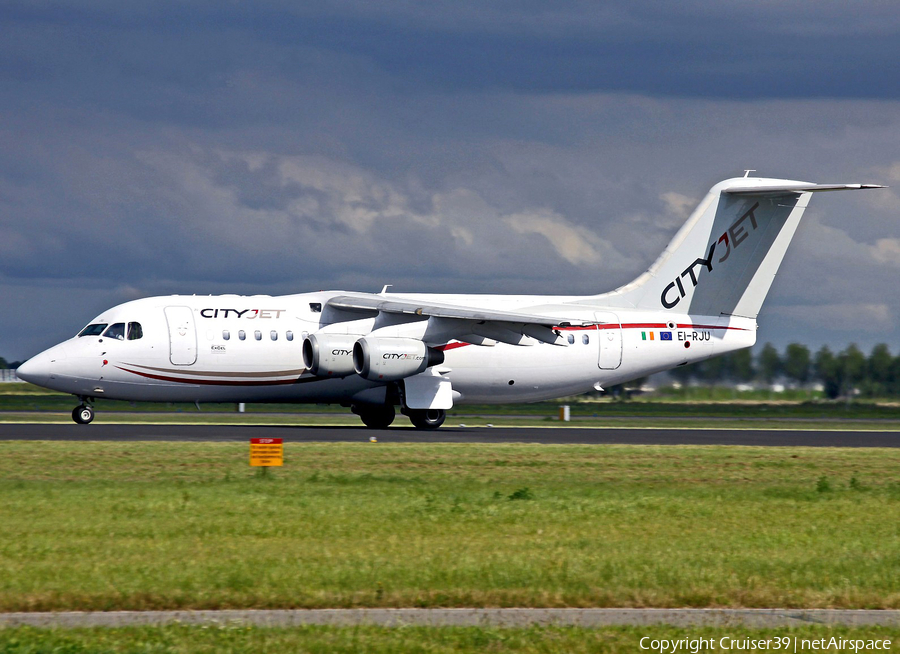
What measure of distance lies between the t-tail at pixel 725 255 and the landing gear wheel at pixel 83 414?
1776 centimetres

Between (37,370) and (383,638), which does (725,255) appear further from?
(383,638)

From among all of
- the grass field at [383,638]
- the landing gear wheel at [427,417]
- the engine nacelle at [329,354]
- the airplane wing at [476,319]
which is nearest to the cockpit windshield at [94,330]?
the engine nacelle at [329,354]

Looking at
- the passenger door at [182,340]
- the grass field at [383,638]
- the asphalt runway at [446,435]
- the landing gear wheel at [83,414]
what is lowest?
the grass field at [383,638]

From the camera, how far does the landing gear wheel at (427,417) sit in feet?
114

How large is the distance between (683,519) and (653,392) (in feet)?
120

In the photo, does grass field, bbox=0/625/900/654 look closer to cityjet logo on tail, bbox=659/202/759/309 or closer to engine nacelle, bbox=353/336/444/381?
engine nacelle, bbox=353/336/444/381

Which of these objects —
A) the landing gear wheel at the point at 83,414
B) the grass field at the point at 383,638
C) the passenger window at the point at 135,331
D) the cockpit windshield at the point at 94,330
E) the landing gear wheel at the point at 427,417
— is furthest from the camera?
the landing gear wheel at the point at 427,417

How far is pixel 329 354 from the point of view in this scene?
32.8 metres

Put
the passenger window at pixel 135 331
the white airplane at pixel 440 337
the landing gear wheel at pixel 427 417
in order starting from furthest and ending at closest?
the landing gear wheel at pixel 427 417, the passenger window at pixel 135 331, the white airplane at pixel 440 337

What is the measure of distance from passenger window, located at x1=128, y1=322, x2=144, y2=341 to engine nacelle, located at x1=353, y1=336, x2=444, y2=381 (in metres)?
6.60

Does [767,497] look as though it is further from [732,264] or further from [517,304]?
[732,264]

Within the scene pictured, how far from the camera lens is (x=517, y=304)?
121ft

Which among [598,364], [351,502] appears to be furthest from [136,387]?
[351,502]

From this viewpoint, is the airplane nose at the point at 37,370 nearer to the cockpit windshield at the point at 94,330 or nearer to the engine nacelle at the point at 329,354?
the cockpit windshield at the point at 94,330
